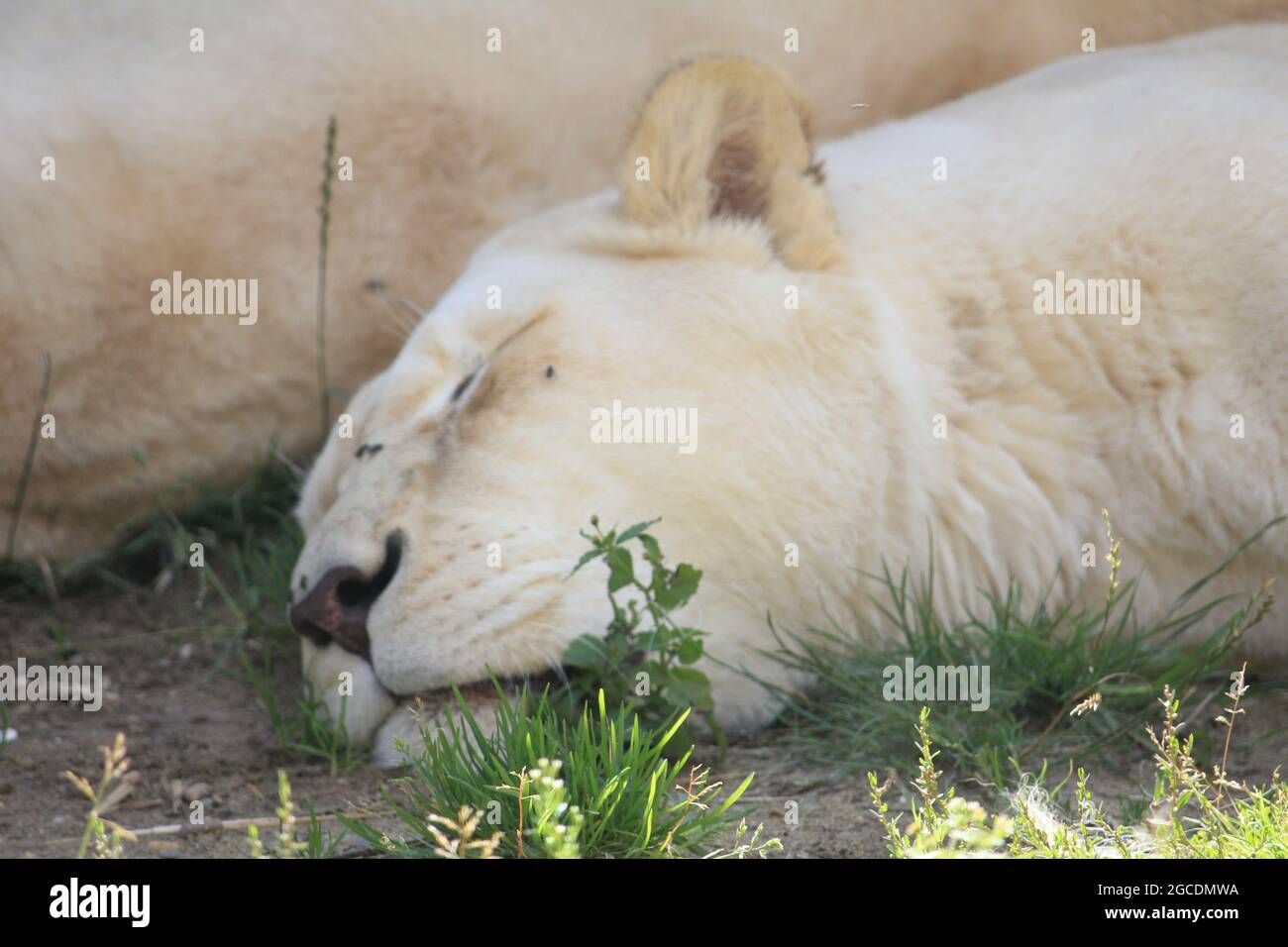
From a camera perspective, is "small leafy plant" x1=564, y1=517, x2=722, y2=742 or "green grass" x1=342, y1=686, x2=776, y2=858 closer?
"green grass" x1=342, y1=686, x2=776, y2=858

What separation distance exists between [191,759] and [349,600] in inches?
22.7

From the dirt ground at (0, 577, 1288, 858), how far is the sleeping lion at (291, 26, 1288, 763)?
212 millimetres

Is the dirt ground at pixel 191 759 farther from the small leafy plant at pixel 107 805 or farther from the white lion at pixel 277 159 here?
the white lion at pixel 277 159

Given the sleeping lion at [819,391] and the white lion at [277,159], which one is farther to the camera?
the white lion at [277,159]

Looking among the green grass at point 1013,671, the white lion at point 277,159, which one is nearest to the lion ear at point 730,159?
the green grass at point 1013,671

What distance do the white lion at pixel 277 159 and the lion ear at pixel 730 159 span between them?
0.98 metres

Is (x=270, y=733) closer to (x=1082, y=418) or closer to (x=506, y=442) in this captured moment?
(x=506, y=442)

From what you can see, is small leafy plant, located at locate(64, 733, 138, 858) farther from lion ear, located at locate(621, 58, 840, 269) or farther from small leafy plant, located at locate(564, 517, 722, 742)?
lion ear, located at locate(621, 58, 840, 269)

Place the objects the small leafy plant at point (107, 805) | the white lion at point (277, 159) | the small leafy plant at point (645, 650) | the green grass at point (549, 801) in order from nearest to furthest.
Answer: the small leafy plant at point (107, 805) < the green grass at point (549, 801) < the small leafy plant at point (645, 650) < the white lion at point (277, 159)

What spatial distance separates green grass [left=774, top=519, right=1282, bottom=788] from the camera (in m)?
3.07

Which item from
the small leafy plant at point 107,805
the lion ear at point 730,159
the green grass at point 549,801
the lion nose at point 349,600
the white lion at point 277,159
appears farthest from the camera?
the white lion at point 277,159

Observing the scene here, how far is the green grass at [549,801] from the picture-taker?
8.07 feet

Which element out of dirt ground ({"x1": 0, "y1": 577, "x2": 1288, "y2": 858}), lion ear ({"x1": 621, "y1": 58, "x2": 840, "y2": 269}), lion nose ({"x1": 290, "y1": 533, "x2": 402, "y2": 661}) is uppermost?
lion ear ({"x1": 621, "y1": 58, "x2": 840, "y2": 269})

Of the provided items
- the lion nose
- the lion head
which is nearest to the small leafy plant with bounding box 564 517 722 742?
the lion head
